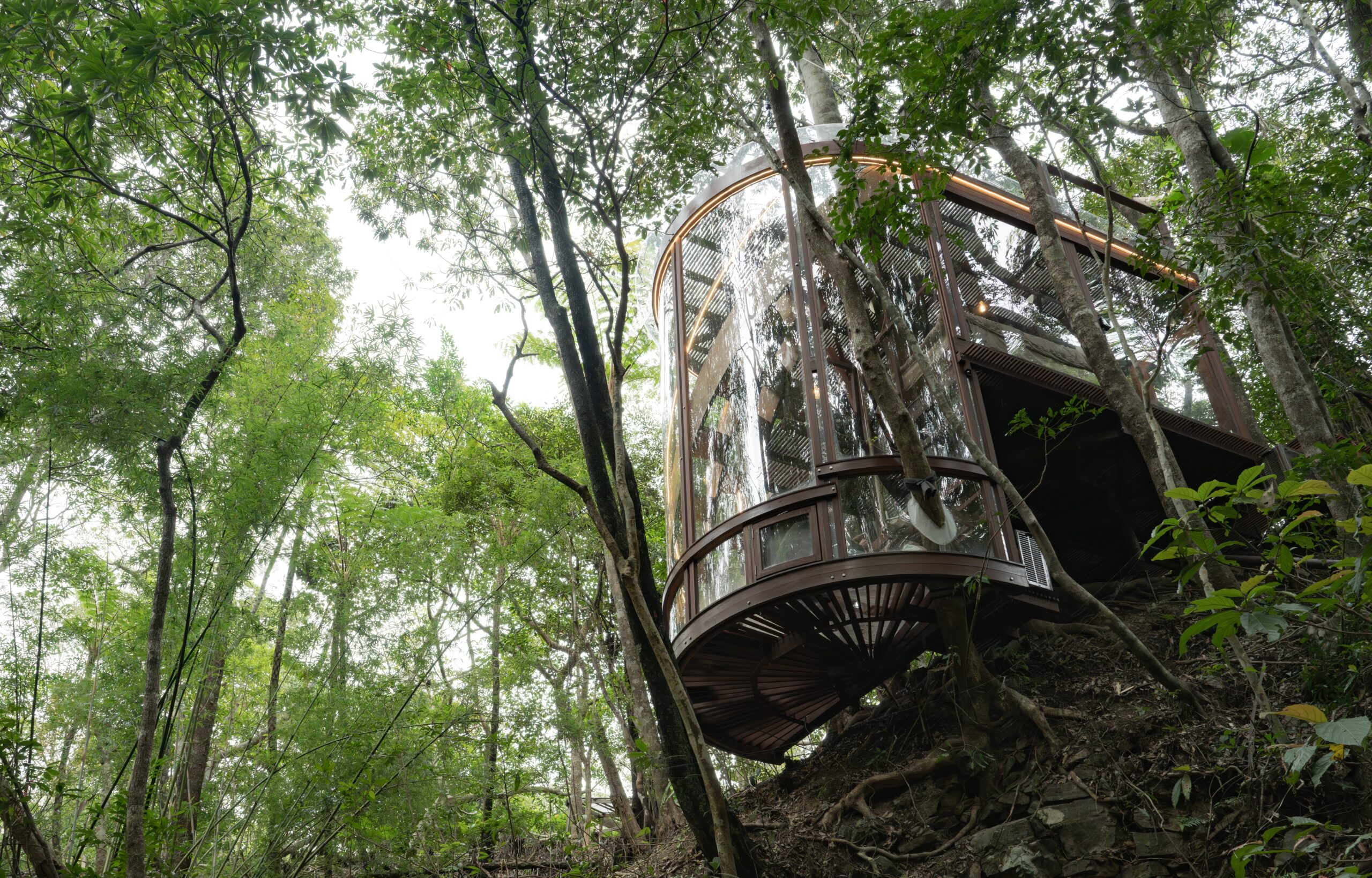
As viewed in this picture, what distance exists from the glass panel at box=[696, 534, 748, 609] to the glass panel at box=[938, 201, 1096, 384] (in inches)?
86.6

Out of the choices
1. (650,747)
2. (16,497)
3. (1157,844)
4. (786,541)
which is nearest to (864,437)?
(786,541)

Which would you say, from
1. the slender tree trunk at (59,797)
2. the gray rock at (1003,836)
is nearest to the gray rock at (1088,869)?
the gray rock at (1003,836)

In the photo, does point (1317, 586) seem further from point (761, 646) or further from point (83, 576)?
point (83, 576)

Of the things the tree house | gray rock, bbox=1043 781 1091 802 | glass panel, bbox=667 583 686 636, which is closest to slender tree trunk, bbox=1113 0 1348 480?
the tree house

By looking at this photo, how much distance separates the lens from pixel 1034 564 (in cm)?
531

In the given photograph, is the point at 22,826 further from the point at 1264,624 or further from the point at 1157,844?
the point at 1157,844

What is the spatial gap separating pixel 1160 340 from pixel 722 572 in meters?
3.93

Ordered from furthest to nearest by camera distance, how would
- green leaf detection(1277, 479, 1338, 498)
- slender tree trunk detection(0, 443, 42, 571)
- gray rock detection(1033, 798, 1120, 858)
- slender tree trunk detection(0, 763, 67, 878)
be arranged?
slender tree trunk detection(0, 443, 42, 571), gray rock detection(1033, 798, 1120, 858), slender tree trunk detection(0, 763, 67, 878), green leaf detection(1277, 479, 1338, 498)

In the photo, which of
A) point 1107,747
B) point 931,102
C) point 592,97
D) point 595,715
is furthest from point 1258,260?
point 595,715

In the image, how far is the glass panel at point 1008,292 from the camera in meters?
6.08

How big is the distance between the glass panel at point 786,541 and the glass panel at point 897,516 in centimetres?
23

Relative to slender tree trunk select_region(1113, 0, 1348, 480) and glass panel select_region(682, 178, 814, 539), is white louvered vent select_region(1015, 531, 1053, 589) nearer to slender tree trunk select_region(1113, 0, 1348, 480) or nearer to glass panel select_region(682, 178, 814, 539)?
glass panel select_region(682, 178, 814, 539)

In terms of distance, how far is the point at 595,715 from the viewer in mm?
10203

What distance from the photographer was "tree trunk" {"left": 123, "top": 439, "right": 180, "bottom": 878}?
3.60 meters
